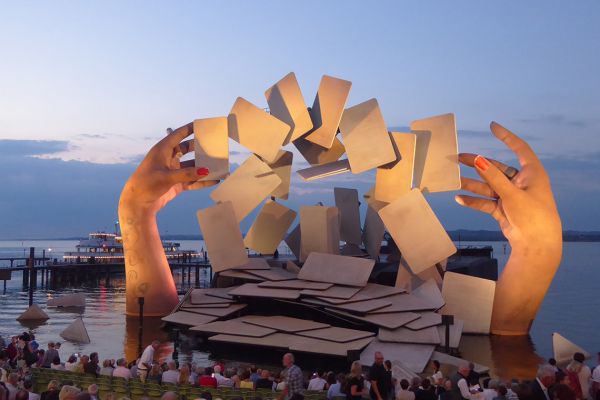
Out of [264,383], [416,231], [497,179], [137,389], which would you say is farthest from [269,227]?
[137,389]

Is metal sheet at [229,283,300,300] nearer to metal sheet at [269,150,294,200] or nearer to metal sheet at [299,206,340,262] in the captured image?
metal sheet at [299,206,340,262]

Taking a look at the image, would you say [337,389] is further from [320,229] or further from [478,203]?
[478,203]

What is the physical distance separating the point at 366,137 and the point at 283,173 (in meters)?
3.39

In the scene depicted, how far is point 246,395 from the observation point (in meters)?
7.02

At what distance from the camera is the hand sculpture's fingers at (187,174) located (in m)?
18.0

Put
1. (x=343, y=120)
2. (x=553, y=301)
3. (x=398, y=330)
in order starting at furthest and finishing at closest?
(x=553, y=301), (x=343, y=120), (x=398, y=330)

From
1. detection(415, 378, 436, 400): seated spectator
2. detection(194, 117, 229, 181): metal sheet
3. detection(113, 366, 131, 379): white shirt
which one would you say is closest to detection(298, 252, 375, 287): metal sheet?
detection(194, 117, 229, 181): metal sheet

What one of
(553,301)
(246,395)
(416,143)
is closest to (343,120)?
(416,143)

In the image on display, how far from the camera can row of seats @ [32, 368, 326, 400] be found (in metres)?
7.01

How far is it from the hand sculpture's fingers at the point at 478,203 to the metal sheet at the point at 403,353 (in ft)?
17.8

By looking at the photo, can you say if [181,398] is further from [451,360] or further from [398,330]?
[398,330]

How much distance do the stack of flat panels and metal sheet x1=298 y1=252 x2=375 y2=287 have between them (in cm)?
116

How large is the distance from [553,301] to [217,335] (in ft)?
79.4

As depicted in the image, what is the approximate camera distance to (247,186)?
1805 cm
